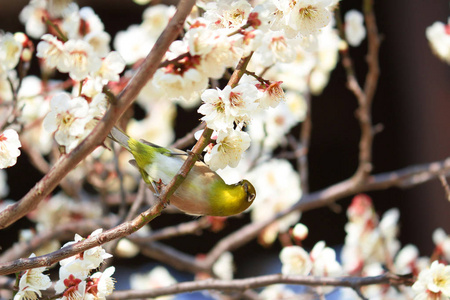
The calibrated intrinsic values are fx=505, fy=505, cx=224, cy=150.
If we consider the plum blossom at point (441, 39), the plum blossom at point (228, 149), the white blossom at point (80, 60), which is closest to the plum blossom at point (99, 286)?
the plum blossom at point (228, 149)

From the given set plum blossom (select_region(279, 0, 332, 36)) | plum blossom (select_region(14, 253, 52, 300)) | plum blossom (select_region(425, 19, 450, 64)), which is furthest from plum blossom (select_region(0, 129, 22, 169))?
plum blossom (select_region(425, 19, 450, 64))

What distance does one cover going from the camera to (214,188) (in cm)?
129

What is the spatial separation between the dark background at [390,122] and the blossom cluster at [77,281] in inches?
92.2

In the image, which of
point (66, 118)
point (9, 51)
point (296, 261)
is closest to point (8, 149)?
point (66, 118)

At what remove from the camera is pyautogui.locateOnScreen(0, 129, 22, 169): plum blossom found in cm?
114

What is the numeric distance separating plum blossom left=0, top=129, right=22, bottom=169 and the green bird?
0.24m

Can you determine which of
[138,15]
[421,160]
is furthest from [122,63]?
[421,160]

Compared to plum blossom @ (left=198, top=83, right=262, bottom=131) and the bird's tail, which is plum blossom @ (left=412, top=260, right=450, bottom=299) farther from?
the bird's tail

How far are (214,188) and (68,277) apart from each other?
1.34 ft

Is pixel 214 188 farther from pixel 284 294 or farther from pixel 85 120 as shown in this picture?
pixel 284 294

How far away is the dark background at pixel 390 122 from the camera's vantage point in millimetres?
3391

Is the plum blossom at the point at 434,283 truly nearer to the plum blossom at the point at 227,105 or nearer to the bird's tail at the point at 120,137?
the plum blossom at the point at 227,105

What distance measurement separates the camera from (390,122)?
3.75m

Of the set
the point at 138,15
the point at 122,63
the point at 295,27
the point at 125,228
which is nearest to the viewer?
the point at 125,228
